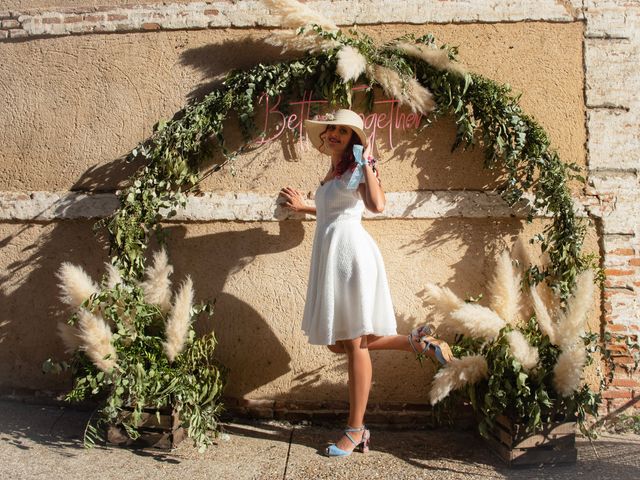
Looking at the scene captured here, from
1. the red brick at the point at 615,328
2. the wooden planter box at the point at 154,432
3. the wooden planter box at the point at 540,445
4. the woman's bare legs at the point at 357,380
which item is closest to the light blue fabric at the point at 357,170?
the woman's bare legs at the point at 357,380

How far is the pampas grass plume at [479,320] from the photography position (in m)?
3.43

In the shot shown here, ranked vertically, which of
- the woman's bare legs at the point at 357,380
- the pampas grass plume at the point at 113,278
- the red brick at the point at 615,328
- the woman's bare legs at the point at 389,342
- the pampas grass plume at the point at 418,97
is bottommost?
the woman's bare legs at the point at 357,380

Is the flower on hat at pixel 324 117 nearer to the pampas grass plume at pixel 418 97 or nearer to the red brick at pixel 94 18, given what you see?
the pampas grass plume at pixel 418 97

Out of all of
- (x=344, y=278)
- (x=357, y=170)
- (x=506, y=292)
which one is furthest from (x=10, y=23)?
(x=506, y=292)

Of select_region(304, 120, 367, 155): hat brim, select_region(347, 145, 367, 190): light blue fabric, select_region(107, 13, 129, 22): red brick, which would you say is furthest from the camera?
select_region(107, 13, 129, 22): red brick

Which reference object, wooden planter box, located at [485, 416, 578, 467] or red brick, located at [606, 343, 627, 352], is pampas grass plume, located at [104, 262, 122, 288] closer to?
wooden planter box, located at [485, 416, 578, 467]

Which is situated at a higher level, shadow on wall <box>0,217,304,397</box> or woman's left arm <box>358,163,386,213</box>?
woman's left arm <box>358,163,386,213</box>

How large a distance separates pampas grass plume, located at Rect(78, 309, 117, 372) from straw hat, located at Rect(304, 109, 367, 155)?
5.69 feet

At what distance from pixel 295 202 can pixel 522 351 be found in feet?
5.64

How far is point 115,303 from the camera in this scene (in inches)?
145

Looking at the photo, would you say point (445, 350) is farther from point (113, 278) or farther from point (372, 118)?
point (113, 278)

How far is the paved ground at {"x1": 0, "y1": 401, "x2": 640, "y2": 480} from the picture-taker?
337 cm

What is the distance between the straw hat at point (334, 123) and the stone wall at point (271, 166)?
1.10 feet

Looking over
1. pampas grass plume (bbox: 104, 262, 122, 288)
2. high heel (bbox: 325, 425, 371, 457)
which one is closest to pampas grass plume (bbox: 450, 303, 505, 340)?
high heel (bbox: 325, 425, 371, 457)
